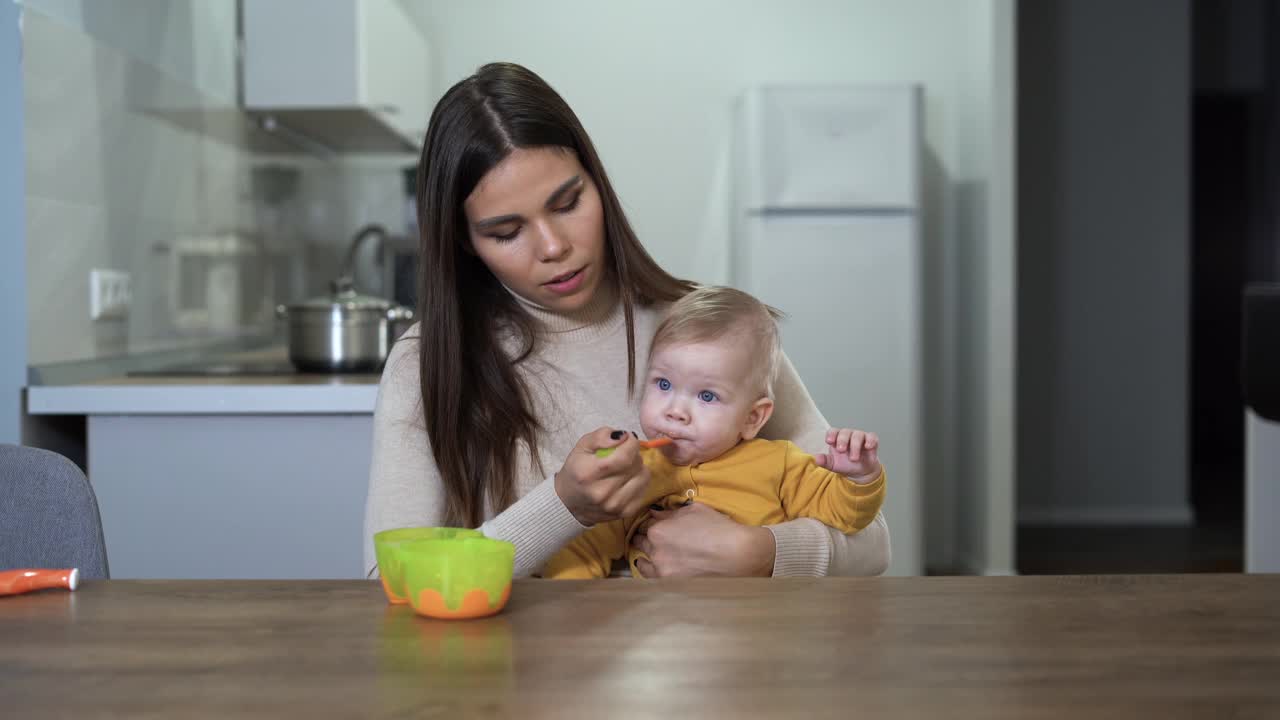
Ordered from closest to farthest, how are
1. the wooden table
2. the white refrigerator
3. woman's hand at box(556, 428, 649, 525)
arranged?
the wooden table, woman's hand at box(556, 428, 649, 525), the white refrigerator

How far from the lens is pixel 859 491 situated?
1262mm

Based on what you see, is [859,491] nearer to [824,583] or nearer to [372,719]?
[824,583]

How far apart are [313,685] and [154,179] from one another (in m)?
2.26

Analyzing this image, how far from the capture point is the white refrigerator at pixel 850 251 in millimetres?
3887

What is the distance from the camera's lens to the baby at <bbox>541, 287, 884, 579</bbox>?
4.30 ft

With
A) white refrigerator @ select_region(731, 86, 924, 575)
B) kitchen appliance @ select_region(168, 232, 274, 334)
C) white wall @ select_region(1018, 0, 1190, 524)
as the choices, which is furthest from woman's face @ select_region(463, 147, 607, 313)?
white wall @ select_region(1018, 0, 1190, 524)

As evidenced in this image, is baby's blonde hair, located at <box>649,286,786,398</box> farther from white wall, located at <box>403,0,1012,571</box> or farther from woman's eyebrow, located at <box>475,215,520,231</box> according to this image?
white wall, located at <box>403,0,1012,571</box>

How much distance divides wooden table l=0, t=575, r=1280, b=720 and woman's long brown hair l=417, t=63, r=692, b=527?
453 mm

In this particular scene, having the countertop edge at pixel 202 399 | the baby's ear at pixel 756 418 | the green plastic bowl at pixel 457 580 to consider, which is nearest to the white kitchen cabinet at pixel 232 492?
the countertop edge at pixel 202 399

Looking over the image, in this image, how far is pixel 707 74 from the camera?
4.52 meters

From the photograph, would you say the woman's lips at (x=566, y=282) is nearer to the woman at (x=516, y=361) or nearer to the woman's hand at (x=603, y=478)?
the woman at (x=516, y=361)

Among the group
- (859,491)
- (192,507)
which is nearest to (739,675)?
Answer: (859,491)

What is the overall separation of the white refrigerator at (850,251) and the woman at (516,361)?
245 centimetres

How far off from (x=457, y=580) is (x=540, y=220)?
623 mm
